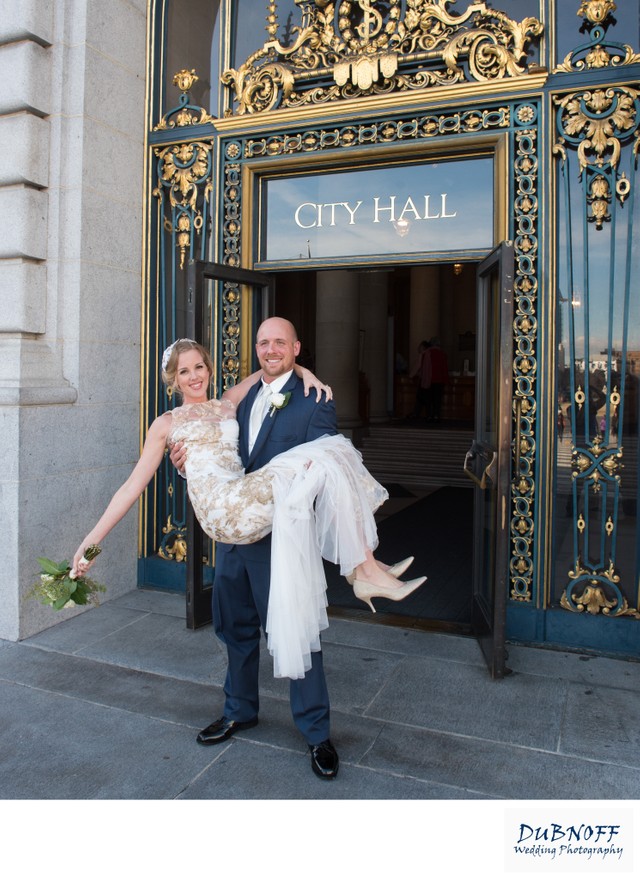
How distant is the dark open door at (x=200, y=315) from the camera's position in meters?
5.20

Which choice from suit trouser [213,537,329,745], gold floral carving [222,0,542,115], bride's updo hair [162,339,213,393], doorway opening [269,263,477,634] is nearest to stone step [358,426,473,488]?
doorway opening [269,263,477,634]

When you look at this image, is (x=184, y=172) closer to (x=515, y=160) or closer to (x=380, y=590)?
(x=515, y=160)

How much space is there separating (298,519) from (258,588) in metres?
0.52

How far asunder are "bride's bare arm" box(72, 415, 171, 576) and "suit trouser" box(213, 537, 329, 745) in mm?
532

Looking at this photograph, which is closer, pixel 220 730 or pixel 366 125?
pixel 220 730

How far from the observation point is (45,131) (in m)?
5.68

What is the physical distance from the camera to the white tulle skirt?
3225 mm

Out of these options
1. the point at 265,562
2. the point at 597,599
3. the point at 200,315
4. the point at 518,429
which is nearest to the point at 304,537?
the point at 265,562

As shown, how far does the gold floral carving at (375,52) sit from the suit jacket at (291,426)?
2.97 m

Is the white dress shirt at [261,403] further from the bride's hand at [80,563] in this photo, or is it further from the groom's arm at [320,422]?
the bride's hand at [80,563]

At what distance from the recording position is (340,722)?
4.00 meters

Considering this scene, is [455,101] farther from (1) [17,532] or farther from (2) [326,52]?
(1) [17,532]

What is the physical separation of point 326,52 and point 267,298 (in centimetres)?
189

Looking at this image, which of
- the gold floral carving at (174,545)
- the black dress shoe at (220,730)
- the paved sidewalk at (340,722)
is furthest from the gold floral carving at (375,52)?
the black dress shoe at (220,730)
